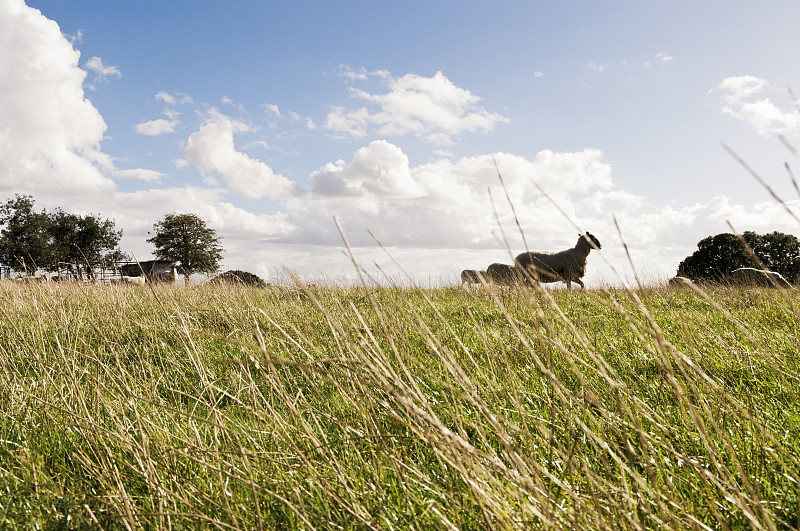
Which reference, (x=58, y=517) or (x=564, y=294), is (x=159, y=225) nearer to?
(x=564, y=294)

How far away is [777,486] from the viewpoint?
2.13 meters

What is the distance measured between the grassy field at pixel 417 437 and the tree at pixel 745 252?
65.7 ft

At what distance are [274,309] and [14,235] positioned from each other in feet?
155

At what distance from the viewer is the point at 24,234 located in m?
43.2

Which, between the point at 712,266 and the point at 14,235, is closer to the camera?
the point at 712,266

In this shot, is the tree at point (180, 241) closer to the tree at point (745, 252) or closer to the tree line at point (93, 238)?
the tree line at point (93, 238)

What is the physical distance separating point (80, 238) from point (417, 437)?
54.9 meters

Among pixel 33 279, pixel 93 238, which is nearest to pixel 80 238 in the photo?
pixel 93 238

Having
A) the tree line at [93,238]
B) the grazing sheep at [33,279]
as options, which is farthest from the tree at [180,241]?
the grazing sheep at [33,279]

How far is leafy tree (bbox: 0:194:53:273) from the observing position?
4241 centimetres

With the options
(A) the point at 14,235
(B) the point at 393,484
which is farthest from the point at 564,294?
(A) the point at 14,235

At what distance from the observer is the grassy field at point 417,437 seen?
1.52 m

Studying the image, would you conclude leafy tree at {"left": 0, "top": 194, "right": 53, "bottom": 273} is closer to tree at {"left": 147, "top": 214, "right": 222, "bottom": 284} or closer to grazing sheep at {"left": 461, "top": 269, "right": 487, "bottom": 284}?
tree at {"left": 147, "top": 214, "right": 222, "bottom": 284}

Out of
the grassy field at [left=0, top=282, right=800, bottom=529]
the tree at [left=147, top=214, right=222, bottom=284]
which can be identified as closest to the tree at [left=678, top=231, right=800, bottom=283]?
the grassy field at [left=0, top=282, right=800, bottom=529]
